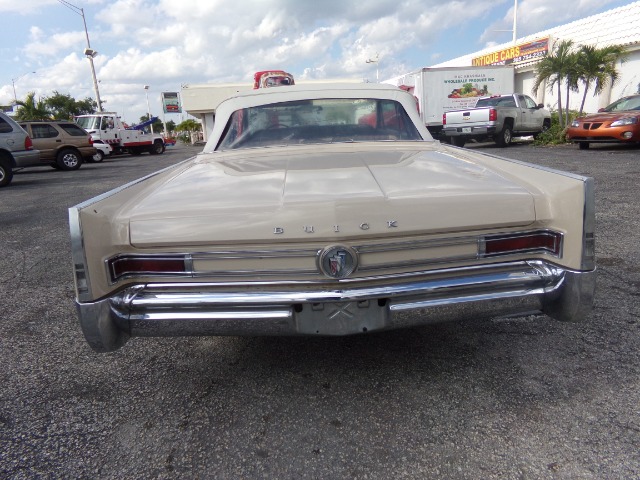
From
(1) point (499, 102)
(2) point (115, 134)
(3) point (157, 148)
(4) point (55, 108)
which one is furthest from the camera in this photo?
(4) point (55, 108)

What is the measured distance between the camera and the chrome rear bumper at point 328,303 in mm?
2119

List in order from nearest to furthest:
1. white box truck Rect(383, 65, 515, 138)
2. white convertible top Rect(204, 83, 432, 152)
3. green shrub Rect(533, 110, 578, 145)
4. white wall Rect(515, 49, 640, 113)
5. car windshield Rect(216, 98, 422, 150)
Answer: car windshield Rect(216, 98, 422, 150)
white convertible top Rect(204, 83, 432, 152)
green shrub Rect(533, 110, 578, 145)
white wall Rect(515, 49, 640, 113)
white box truck Rect(383, 65, 515, 138)

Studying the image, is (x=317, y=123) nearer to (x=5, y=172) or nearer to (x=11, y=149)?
(x=11, y=149)

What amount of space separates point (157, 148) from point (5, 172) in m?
14.1

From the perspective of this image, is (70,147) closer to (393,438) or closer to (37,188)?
(37,188)

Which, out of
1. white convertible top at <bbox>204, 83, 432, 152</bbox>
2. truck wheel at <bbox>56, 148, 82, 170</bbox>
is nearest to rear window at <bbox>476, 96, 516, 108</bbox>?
truck wheel at <bbox>56, 148, 82, 170</bbox>

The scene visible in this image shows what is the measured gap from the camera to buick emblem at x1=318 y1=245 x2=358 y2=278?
81.5 inches

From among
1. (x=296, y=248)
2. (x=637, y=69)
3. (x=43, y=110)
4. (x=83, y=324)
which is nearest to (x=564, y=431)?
(x=296, y=248)

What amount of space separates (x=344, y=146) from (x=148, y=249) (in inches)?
68.4

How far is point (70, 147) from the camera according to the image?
645 inches

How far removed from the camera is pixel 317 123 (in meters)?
3.76

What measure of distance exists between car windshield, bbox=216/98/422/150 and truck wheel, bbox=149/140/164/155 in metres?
23.1

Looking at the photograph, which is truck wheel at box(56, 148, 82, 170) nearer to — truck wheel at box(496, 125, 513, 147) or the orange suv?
the orange suv

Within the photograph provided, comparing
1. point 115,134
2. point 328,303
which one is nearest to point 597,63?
point 328,303
